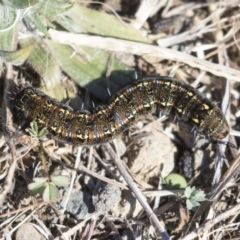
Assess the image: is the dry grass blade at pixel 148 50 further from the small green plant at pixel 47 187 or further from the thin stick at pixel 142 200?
the small green plant at pixel 47 187

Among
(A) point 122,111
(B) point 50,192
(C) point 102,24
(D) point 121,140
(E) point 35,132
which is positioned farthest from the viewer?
(C) point 102,24

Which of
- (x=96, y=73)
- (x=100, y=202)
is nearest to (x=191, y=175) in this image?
(x=100, y=202)

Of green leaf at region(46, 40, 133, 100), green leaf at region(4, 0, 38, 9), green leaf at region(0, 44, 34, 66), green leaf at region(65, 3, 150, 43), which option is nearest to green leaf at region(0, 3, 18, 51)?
green leaf at region(4, 0, 38, 9)

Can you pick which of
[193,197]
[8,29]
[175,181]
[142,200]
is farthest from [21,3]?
[193,197]

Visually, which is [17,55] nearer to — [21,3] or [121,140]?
[21,3]

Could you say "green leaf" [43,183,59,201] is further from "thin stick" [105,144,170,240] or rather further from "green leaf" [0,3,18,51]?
"green leaf" [0,3,18,51]

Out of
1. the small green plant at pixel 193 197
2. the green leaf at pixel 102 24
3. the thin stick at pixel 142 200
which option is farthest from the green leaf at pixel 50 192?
the green leaf at pixel 102 24
